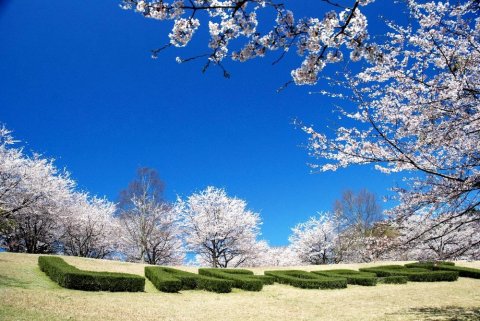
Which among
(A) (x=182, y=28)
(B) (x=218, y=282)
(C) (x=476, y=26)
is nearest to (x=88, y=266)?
(B) (x=218, y=282)

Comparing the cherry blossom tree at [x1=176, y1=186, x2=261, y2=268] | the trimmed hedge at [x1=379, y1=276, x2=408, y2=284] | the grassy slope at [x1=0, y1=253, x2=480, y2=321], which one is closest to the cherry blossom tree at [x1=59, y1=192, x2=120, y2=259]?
the cherry blossom tree at [x1=176, y1=186, x2=261, y2=268]

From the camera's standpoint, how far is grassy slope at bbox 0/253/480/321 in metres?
8.91

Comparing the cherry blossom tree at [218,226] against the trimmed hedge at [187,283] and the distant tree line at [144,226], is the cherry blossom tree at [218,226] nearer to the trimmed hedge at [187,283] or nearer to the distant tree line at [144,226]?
the distant tree line at [144,226]

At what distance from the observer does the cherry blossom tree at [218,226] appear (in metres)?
31.0

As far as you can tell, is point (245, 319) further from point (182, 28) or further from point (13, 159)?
point (13, 159)

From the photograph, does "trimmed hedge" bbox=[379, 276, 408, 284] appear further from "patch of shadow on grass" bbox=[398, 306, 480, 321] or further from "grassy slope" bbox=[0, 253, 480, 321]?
"patch of shadow on grass" bbox=[398, 306, 480, 321]

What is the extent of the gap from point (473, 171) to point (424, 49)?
2672mm

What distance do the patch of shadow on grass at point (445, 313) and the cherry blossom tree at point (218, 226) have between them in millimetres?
21303

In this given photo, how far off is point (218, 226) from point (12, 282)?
65.4 ft

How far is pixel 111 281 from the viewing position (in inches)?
492

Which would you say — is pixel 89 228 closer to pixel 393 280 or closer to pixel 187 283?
pixel 187 283

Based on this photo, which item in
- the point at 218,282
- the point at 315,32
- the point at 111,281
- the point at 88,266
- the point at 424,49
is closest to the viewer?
the point at 315,32

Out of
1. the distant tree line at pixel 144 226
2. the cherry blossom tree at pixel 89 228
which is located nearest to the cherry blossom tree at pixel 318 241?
the distant tree line at pixel 144 226

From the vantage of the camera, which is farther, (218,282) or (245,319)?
(218,282)
